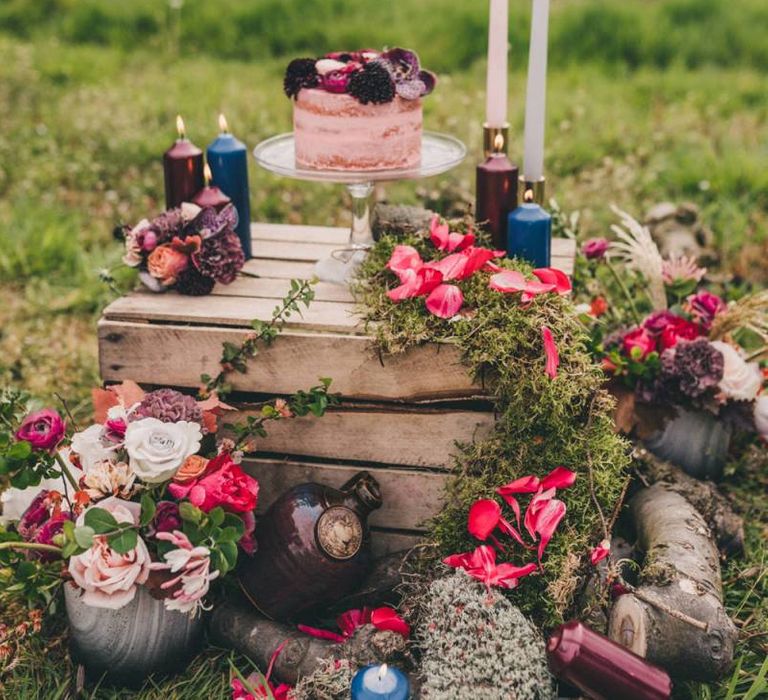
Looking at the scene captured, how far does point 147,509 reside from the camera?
194 cm

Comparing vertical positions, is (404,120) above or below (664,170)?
above

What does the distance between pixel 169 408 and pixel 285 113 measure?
3.24m

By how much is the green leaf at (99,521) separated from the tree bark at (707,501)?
1.25 m

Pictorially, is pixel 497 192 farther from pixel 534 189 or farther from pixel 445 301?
pixel 445 301

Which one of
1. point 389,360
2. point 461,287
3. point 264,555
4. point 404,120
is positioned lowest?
point 264,555

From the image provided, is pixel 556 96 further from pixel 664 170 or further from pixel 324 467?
pixel 324 467

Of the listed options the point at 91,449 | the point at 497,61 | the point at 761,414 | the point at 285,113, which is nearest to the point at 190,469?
the point at 91,449

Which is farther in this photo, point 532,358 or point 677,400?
point 677,400

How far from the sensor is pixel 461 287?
89.7 inches

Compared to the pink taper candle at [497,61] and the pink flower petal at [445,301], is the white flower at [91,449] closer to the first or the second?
the pink flower petal at [445,301]

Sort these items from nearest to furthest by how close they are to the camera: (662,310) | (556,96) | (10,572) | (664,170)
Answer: (10,572)
(662,310)
(664,170)
(556,96)

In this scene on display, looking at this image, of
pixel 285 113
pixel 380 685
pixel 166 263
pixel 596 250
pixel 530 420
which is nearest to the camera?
pixel 380 685

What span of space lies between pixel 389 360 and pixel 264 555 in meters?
0.50

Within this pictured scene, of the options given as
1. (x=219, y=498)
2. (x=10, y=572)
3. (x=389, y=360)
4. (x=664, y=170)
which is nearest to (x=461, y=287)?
(x=389, y=360)
